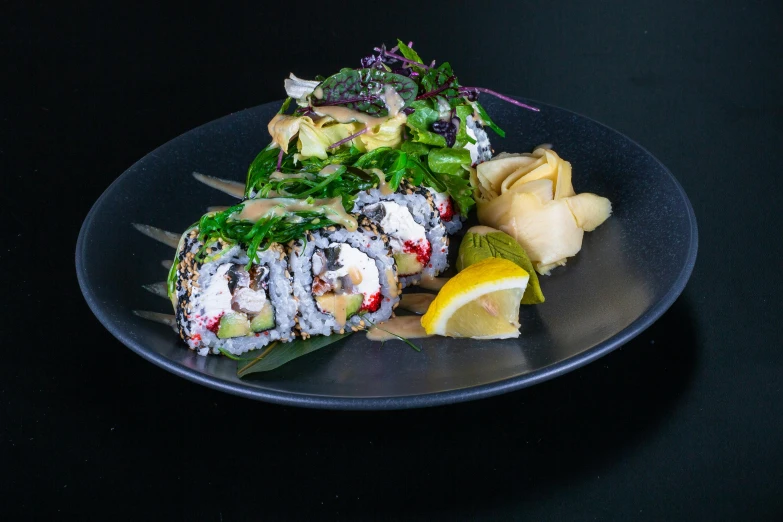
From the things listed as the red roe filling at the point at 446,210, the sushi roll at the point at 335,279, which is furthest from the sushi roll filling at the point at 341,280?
the red roe filling at the point at 446,210

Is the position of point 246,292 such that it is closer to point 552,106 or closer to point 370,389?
point 370,389

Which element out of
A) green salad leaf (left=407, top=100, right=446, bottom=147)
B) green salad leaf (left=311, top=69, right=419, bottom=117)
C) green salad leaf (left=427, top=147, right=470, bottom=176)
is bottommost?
green salad leaf (left=427, top=147, right=470, bottom=176)

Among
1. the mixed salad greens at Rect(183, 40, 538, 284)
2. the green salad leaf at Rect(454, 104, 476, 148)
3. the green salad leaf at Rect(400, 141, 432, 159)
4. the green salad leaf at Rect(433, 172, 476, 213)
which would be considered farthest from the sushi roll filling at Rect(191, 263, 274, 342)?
the green salad leaf at Rect(454, 104, 476, 148)

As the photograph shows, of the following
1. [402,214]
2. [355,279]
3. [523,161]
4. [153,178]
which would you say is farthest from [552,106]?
[153,178]

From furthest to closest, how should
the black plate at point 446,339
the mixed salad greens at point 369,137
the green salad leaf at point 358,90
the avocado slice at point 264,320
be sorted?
the green salad leaf at point 358,90 < the mixed salad greens at point 369,137 < the avocado slice at point 264,320 < the black plate at point 446,339

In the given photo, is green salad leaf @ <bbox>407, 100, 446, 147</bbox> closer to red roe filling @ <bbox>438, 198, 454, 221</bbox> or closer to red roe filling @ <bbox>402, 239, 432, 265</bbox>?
red roe filling @ <bbox>438, 198, 454, 221</bbox>

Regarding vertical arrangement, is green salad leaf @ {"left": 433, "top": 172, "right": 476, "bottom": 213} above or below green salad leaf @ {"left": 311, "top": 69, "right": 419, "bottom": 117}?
below

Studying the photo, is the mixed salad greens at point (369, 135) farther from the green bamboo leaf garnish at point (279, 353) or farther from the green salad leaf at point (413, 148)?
the green bamboo leaf garnish at point (279, 353)
